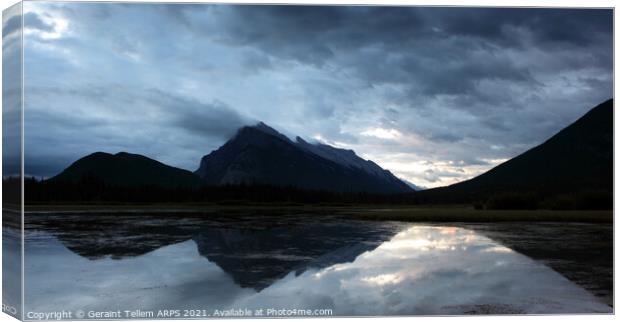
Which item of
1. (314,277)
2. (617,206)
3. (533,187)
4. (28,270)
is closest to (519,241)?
(533,187)

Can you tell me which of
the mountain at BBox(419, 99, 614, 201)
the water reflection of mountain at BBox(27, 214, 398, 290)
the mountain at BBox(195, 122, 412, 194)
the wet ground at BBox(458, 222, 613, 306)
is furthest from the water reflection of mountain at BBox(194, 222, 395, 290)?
the wet ground at BBox(458, 222, 613, 306)

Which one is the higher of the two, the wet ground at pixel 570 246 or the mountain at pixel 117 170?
the mountain at pixel 117 170

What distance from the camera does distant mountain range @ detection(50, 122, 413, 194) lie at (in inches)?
580

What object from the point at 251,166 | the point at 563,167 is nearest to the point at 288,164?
the point at 251,166

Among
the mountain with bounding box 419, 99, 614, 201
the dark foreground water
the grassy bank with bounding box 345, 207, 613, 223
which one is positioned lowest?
the dark foreground water

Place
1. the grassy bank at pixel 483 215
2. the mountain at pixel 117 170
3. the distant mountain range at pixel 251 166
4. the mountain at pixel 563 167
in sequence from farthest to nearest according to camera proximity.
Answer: the grassy bank at pixel 483 215, the mountain at pixel 563 167, the distant mountain range at pixel 251 166, the mountain at pixel 117 170

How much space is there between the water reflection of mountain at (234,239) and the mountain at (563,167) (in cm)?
391

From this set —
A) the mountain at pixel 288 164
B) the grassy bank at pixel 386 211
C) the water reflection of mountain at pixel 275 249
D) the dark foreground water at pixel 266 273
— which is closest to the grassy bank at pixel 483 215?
the grassy bank at pixel 386 211

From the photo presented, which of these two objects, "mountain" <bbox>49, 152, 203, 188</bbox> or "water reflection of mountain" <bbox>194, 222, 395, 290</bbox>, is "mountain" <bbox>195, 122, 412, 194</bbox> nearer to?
"mountain" <bbox>49, 152, 203, 188</bbox>

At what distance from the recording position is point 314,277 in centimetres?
1410

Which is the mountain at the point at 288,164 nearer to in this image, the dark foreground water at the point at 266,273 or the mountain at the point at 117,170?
the dark foreground water at the point at 266,273

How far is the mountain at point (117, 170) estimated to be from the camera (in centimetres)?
1451

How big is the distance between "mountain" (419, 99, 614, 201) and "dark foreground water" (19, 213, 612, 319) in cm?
178

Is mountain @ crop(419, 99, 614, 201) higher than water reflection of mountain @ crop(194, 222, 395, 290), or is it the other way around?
mountain @ crop(419, 99, 614, 201)
